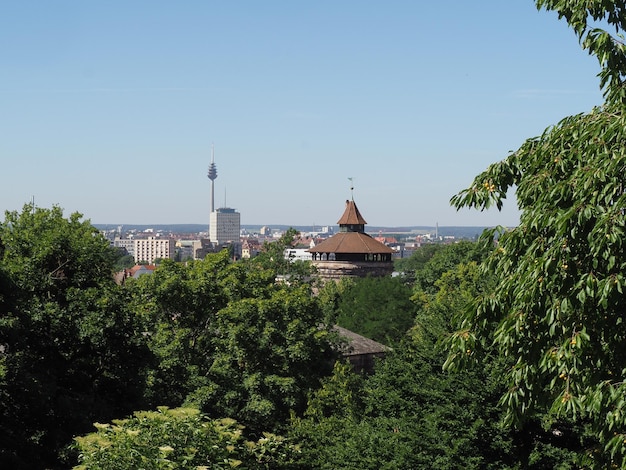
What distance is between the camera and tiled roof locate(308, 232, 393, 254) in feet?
257

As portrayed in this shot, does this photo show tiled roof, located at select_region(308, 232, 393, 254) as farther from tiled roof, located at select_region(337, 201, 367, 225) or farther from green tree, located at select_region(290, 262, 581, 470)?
green tree, located at select_region(290, 262, 581, 470)

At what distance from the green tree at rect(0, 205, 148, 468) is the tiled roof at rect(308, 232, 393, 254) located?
2036 inches

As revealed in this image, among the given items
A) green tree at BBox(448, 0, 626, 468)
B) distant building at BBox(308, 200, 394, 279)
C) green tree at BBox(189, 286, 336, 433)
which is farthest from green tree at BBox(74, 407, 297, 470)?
distant building at BBox(308, 200, 394, 279)

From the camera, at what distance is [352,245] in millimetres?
78625

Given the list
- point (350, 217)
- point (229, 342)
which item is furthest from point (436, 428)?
point (350, 217)

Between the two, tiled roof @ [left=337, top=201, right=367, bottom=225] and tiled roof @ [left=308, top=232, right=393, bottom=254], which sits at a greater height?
tiled roof @ [left=337, top=201, right=367, bottom=225]

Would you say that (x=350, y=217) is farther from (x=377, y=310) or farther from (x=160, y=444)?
(x=160, y=444)

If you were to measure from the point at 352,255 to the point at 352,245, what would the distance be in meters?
0.87

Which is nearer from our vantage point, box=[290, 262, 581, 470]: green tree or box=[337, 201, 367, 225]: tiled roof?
box=[290, 262, 581, 470]: green tree

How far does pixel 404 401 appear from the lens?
21750 mm

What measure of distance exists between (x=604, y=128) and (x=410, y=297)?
51.3m

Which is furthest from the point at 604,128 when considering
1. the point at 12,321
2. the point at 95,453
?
the point at 12,321

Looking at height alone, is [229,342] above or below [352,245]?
below

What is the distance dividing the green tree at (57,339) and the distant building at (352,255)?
51193mm
